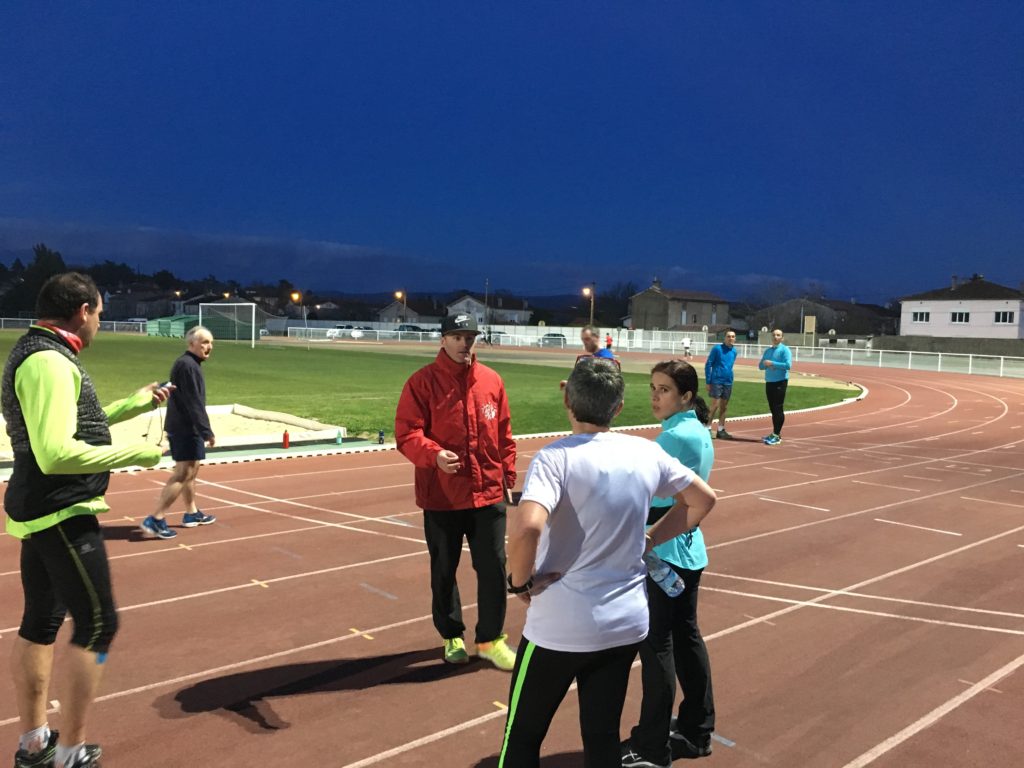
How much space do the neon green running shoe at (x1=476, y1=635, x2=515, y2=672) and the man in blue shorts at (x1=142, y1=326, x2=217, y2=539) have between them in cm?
401

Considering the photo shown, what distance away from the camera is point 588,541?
263 cm

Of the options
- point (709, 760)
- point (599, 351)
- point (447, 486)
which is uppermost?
point (599, 351)

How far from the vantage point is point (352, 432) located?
47.8ft

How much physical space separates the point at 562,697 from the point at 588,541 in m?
0.55

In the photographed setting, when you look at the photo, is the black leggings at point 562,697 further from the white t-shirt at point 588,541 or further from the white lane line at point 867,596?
the white lane line at point 867,596

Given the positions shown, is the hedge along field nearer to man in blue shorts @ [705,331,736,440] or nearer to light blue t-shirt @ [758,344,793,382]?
man in blue shorts @ [705,331,736,440]

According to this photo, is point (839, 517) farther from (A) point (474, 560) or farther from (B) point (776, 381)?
(B) point (776, 381)

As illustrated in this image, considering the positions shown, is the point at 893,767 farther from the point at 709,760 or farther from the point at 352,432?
the point at 352,432

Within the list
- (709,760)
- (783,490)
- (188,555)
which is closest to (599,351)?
(783,490)

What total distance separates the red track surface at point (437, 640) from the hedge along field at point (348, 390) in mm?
6847

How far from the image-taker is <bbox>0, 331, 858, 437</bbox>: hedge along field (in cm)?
1720

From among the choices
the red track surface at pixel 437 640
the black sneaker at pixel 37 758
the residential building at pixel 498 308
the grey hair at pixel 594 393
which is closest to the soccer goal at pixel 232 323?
the residential building at pixel 498 308

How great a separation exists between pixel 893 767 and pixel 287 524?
6175 mm

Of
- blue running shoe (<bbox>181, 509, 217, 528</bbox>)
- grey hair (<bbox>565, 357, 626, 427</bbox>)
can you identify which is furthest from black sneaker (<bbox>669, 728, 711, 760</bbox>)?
blue running shoe (<bbox>181, 509, 217, 528</bbox>)
